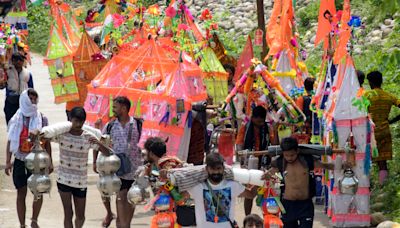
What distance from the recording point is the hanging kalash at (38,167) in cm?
1200

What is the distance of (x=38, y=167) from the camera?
1203 centimetres

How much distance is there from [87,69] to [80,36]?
1.47 metres

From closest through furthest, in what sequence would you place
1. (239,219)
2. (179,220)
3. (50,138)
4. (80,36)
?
(179,220) < (50,138) < (239,219) < (80,36)

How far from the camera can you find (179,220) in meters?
11.4

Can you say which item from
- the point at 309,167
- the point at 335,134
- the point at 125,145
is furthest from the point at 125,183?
the point at 335,134

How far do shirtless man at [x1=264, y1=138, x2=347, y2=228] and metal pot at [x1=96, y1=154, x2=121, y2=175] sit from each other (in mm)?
1502

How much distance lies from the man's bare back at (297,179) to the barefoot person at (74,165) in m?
2.03

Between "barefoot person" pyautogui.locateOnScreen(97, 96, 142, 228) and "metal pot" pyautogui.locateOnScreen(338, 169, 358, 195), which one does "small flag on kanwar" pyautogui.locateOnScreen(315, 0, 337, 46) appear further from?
"barefoot person" pyautogui.locateOnScreen(97, 96, 142, 228)

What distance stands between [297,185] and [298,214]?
0.89ft

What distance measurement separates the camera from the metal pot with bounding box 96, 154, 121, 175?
1201 centimetres

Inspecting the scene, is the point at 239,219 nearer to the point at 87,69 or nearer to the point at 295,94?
the point at 295,94

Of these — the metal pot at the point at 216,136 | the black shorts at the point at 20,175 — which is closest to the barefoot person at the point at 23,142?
the black shorts at the point at 20,175

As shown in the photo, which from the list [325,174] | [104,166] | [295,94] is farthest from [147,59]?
[104,166]

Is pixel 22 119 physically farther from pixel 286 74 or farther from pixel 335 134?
pixel 286 74
